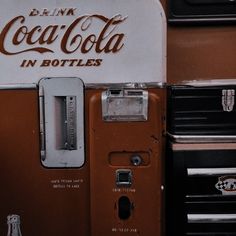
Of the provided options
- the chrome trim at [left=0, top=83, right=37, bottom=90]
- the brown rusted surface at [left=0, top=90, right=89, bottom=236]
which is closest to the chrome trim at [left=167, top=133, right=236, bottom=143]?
the brown rusted surface at [left=0, top=90, right=89, bottom=236]

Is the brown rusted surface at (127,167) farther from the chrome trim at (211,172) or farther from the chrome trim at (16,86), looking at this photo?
the chrome trim at (16,86)

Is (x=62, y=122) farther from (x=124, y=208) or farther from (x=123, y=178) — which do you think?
(x=124, y=208)

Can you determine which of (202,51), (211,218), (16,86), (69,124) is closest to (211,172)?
(211,218)

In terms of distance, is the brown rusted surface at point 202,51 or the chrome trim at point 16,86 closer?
the chrome trim at point 16,86

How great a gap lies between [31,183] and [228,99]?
119 cm

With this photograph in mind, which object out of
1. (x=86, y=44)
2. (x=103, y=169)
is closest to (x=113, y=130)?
(x=103, y=169)

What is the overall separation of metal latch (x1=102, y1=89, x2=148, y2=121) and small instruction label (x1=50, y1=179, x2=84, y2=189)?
1.33ft

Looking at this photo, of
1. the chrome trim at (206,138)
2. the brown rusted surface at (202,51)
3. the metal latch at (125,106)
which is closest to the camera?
the metal latch at (125,106)

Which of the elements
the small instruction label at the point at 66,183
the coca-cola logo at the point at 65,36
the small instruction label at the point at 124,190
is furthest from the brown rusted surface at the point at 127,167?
the coca-cola logo at the point at 65,36

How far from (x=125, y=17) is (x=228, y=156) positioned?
0.94m

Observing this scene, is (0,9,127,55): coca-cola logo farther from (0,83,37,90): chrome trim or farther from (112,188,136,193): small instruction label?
(112,188,136,193): small instruction label

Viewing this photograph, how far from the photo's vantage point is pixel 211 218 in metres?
2.42

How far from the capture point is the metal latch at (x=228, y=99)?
2426 millimetres

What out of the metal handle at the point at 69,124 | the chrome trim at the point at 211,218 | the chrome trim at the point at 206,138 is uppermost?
the metal handle at the point at 69,124
